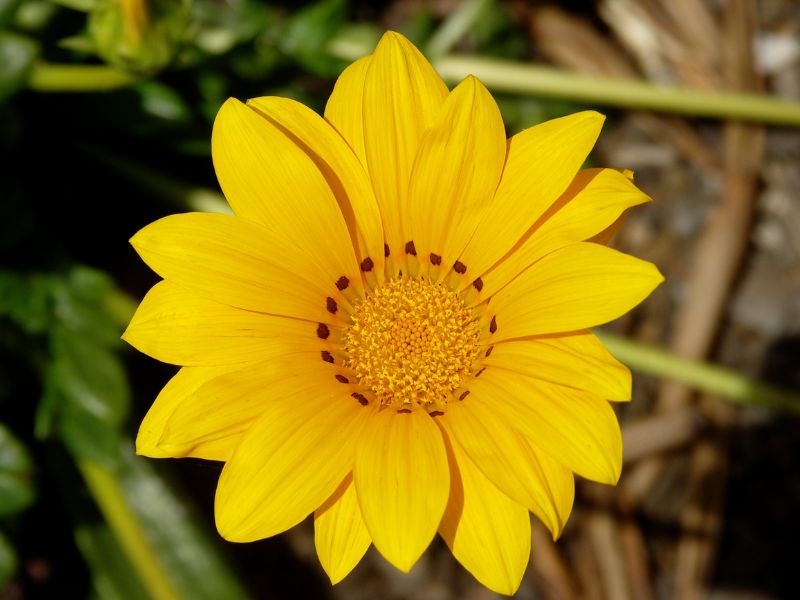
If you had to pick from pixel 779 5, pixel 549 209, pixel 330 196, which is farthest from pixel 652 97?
pixel 330 196

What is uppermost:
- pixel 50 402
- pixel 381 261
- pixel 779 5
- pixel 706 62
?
pixel 779 5

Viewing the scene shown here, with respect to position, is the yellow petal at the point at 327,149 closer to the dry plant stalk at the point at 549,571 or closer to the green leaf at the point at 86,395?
the green leaf at the point at 86,395

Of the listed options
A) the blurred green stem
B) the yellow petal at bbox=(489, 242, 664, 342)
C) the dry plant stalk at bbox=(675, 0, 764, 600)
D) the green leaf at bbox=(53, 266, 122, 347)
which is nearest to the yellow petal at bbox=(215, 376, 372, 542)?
the yellow petal at bbox=(489, 242, 664, 342)

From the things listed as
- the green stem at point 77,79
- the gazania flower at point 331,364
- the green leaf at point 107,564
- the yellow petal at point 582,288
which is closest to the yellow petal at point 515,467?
the gazania flower at point 331,364

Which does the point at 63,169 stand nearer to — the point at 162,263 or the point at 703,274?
the point at 162,263

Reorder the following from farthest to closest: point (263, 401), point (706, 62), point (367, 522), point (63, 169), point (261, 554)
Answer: point (706, 62)
point (261, 554)
point (63, 169)
point (263, 401)
point (367, 522)

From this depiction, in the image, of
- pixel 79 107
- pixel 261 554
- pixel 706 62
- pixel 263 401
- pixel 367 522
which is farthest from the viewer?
pixel 706 62

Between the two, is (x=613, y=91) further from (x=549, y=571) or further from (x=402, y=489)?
(x=402, y=489)
